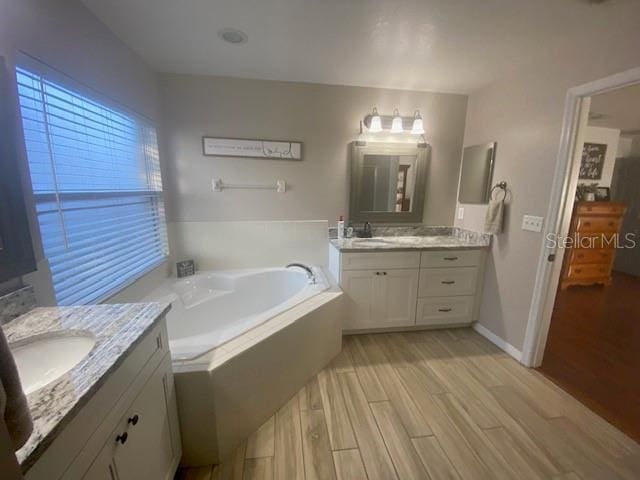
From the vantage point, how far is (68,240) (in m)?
1.30

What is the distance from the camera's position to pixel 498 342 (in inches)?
91.4

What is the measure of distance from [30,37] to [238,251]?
6.00 feet

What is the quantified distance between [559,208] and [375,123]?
1.54 m

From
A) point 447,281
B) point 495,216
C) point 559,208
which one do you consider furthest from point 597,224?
point 447,281

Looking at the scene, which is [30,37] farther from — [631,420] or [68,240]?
[631,420]

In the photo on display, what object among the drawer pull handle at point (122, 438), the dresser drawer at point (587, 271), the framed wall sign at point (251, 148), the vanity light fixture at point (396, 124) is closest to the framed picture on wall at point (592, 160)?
the dresser drawer at point (587, 271)

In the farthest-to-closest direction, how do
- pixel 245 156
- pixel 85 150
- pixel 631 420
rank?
pixel 245 156
pixel 631 420
pixel 85 150

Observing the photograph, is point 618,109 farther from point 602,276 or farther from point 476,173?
Answer: point 602,276

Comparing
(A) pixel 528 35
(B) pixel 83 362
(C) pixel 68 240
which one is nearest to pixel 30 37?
(C) pixel 68 240

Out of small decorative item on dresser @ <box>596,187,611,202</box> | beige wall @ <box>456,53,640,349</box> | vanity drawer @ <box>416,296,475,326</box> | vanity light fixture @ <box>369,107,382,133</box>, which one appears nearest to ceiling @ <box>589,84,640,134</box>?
beige wall @ <box>456,53,640,349</box>

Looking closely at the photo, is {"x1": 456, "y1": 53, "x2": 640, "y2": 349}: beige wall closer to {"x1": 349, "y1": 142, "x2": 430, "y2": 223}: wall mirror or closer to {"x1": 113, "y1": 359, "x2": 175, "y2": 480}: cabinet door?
{"x1": 349, "y1": 142, "x2": 430, "y2": 223}: wall mirror

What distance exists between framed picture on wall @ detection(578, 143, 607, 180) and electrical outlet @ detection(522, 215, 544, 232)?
267cm

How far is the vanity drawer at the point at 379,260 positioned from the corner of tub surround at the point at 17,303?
1823mm

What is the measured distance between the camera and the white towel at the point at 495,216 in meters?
2.23
